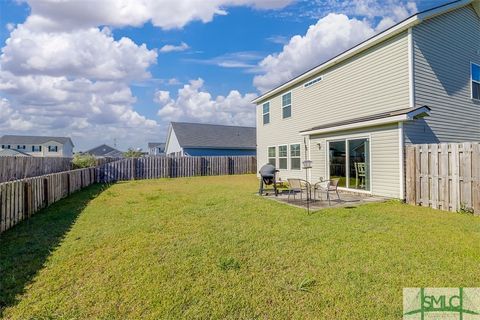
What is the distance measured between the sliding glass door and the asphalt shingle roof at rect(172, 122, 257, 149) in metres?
20.4

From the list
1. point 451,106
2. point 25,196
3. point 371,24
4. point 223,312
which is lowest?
point 223,312

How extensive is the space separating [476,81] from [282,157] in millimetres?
9346

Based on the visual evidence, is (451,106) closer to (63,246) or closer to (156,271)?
(156,271)

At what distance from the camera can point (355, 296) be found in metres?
2.98

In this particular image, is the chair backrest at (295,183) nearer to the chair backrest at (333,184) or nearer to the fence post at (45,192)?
the chair backrest at (333,184)

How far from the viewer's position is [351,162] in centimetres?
1023

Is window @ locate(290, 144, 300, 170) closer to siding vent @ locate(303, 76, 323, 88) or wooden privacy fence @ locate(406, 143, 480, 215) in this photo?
siding vent @ locate(303, 76, 323, 88)

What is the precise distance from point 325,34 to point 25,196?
44.0 ft

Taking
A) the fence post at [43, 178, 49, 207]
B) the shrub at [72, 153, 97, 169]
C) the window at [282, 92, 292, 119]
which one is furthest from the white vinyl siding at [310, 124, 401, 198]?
the shrub at [72, 153, 97, 169]

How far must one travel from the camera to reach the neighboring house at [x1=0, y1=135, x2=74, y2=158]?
2243 inches

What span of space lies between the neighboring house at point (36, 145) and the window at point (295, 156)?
2406 inches

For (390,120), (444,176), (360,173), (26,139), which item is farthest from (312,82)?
(26,139)

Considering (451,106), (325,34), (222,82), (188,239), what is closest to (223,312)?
(188,239)

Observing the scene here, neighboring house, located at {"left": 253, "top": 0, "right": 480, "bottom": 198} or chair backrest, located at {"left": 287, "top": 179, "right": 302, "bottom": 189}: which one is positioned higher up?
neighboring house, located at {"left": 253, "top": 0, "right": 480, "bottom": 198}
